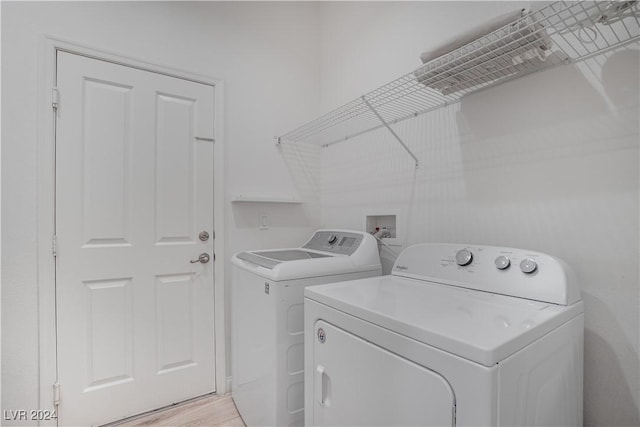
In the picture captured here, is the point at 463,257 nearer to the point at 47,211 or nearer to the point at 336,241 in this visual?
the point at 336,241

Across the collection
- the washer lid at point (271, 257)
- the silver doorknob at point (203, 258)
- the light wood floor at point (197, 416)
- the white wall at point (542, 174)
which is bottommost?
the light wood floor at point (197, 416)

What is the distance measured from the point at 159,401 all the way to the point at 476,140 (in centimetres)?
229

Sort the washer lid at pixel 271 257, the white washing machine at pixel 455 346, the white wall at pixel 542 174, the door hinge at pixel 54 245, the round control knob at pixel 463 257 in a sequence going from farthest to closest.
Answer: the door hinge at pixel 54 245, the washer lid at pixel 271 257, the round control knob at pixel 463 257, the white wall at pixel 542 174, the white washing machine at pixel 455 346

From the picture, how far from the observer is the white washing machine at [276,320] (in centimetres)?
134

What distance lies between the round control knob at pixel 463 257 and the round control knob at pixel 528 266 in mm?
188

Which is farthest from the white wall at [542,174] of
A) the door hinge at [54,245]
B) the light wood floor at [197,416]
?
the door hinge at [54,245]

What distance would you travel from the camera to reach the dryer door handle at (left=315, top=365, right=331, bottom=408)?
42.2 inches

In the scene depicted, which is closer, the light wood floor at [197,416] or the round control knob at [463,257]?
the round control knob at [463,257]

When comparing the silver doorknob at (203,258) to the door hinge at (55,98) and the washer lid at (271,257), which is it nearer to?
the washer lid at (271,257)

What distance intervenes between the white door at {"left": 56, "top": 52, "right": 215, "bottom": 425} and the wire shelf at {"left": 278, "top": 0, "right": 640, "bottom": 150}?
1.18m

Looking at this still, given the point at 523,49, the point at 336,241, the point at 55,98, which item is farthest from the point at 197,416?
the point at 523,49

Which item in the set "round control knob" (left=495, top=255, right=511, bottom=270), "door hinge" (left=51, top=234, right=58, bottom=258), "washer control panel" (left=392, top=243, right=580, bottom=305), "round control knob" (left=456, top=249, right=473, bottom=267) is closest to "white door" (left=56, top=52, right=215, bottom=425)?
"door hinge" (left=51, top=234, right=58, bottom=258)

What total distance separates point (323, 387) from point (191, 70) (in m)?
1.98

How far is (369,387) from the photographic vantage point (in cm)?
90
